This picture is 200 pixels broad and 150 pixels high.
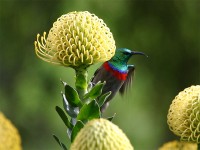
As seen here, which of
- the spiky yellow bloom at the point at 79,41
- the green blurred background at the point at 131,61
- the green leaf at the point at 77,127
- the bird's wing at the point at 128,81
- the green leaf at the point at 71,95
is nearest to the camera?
the green leaf at the point at 77,127

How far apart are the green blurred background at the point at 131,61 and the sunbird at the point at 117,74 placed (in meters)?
5.22

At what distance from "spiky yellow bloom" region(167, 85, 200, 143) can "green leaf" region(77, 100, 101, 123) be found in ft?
0.88

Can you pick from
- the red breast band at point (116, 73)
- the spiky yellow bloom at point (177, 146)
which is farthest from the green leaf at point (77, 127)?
the red breast band at point (116, 73)

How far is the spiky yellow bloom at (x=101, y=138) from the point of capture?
68.4 inches

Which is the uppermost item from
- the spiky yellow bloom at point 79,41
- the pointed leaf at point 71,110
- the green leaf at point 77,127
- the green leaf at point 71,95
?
the spiky yellow bloom at point 79,41

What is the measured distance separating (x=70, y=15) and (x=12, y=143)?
2.35 ft

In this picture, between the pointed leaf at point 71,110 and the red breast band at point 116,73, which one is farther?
the red breast band at point 116,73

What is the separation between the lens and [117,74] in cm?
383

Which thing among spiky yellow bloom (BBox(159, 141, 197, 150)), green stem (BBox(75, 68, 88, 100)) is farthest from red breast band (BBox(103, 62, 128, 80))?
spiky yellow bloom (BBox(159, 141, 197, 150))

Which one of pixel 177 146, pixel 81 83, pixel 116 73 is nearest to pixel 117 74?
pixel 116 73

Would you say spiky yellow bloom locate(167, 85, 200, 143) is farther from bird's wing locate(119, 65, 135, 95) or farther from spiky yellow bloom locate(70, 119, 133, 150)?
bird's wing locate(119, 65, 135, 95)

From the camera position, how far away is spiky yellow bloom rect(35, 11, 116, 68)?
2.39 meters

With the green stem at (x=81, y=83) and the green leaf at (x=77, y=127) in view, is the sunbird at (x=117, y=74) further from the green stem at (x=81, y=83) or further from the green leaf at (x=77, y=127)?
the green leaf at (x=77, y=127)

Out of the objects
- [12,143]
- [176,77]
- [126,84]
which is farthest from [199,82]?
[12,143]
